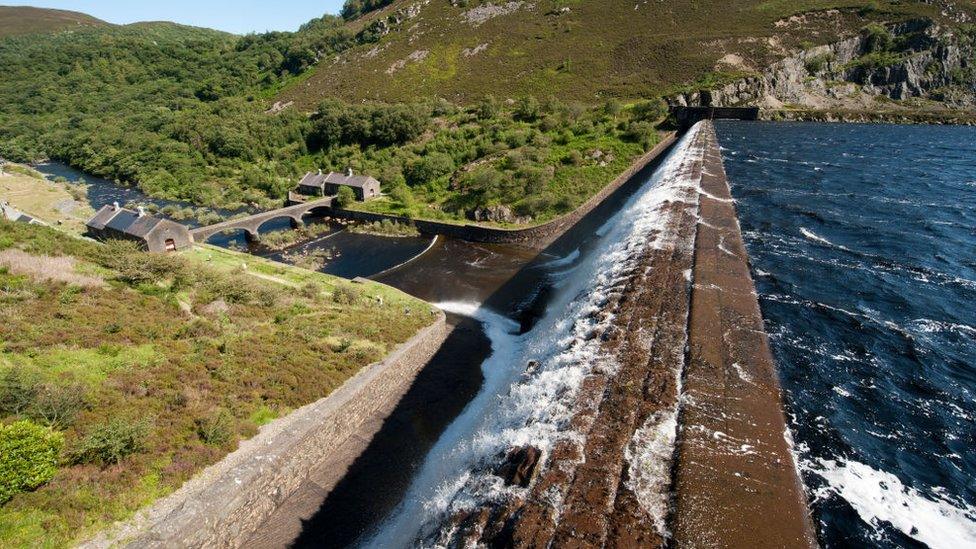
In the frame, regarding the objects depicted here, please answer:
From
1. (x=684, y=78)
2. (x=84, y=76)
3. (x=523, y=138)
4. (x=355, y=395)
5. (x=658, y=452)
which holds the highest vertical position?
(x=84, y=76)

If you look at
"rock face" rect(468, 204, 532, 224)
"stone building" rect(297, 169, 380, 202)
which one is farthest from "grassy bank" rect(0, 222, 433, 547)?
"stone building" rect(297, 169, 380, 202)

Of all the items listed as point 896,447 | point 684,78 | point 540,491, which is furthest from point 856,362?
point 684,78

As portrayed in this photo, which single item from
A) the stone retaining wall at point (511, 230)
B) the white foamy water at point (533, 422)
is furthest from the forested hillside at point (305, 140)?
the white foamy water at point (533, 422)

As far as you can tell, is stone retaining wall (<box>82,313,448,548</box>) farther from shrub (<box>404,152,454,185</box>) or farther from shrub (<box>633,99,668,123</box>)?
shrub (<box>633,99,668,123</box>)

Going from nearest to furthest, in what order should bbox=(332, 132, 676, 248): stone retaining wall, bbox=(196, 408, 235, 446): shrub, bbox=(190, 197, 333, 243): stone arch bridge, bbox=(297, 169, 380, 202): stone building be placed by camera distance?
1. bbox=(196, 408, 235, 446): shrub
2. bbox=(332, 132, 676, 248): stone retaining wall
3. bbox=(190, 197, 333, 243): stone arch bridge
4. bbox=(297, 169, 380, 202): stone building

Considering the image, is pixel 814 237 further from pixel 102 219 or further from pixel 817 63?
pixel 817 63

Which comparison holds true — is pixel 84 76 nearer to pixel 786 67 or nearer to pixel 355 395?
pixel 355 395

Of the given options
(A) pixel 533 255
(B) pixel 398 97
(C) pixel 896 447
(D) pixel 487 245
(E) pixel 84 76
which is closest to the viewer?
(C) pixel 896 447
